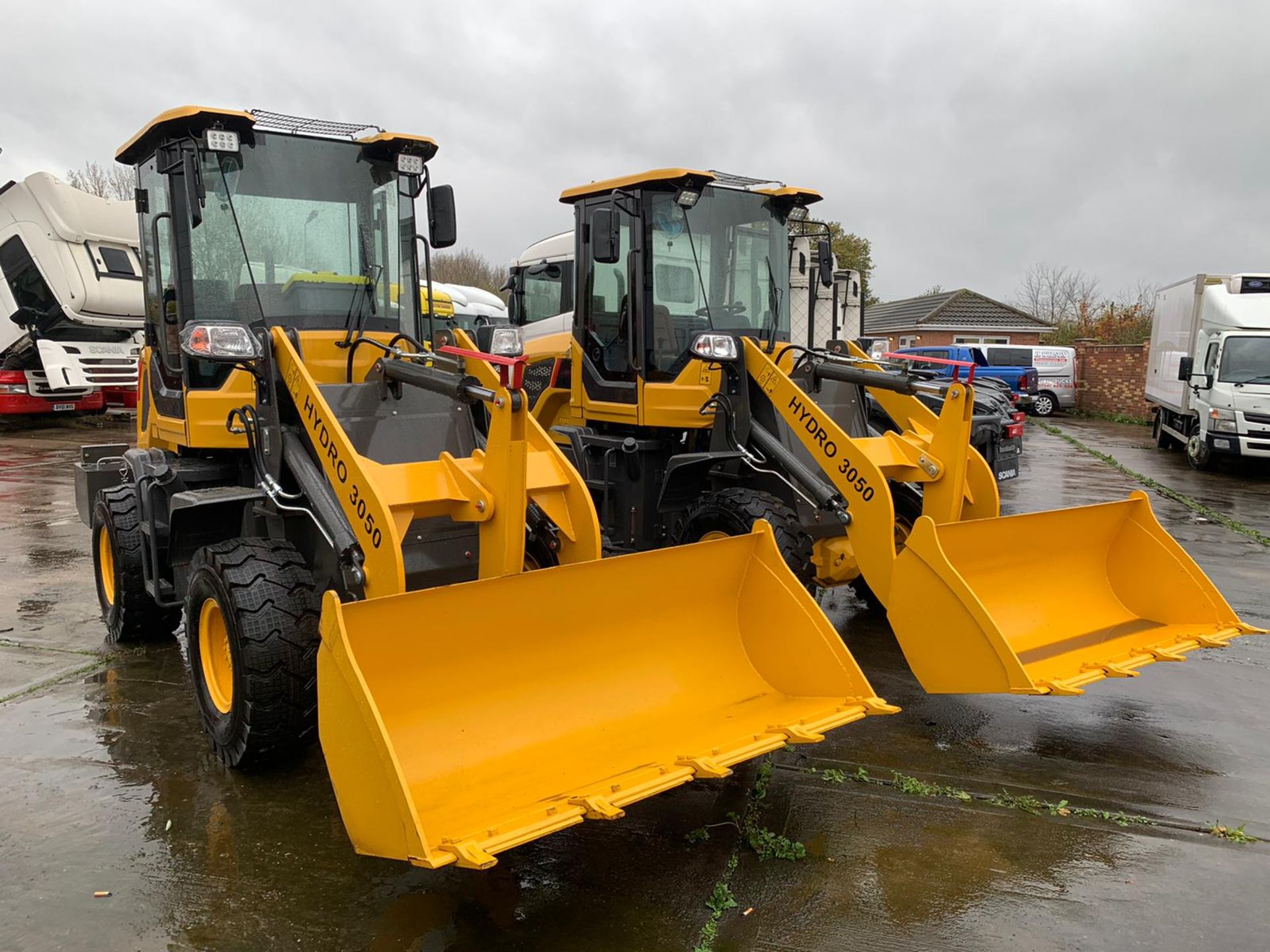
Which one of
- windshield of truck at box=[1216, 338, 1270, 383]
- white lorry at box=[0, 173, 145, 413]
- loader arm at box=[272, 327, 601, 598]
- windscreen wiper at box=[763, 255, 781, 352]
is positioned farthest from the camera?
white lorry at box=[0, 173, 145, 413]

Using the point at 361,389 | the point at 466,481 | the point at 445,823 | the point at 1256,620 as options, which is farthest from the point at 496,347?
the point at 1256,620

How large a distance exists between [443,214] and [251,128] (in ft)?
3.35

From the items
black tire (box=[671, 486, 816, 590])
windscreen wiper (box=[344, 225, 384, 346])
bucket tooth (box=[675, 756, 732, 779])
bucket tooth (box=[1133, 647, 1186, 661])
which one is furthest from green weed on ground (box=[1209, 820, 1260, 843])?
windscreen wiper (box=[344, 225, 384, 346])

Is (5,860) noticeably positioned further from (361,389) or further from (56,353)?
(56,353)

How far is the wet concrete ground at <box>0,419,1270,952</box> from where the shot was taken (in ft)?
10.2

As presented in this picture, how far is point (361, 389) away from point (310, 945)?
254 cm

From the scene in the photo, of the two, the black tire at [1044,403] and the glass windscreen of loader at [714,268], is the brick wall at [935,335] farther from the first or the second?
the glass windscreen of loader at [714,268]

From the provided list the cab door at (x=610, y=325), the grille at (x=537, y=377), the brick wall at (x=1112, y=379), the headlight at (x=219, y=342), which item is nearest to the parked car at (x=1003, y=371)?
the brick wall at (x=1112, y=379)

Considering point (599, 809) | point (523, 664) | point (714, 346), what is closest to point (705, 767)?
point (599, 809)

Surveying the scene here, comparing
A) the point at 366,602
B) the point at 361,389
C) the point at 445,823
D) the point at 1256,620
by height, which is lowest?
the point at 1256,620

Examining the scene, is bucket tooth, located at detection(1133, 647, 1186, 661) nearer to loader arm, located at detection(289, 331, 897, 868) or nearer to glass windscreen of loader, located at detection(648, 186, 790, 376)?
loader arm, located at detection(289, 331, 897, 868)

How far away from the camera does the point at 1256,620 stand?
6.79 m

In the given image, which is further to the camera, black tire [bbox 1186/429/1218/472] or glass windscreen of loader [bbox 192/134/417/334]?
black tire [bbox 1186/429/1218/472]

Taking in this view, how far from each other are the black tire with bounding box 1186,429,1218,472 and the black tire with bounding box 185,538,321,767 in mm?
14493
